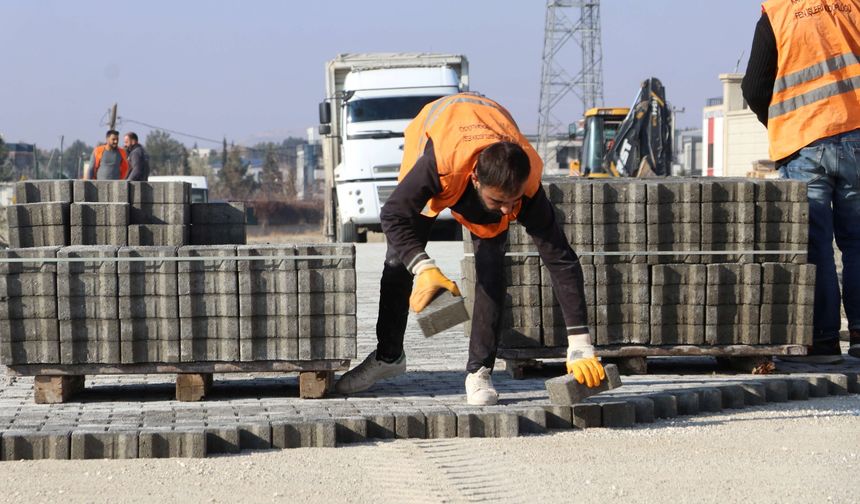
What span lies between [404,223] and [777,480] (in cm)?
217

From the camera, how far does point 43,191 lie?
8977 millimetres

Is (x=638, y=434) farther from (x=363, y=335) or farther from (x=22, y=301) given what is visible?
(x=363, y=335)

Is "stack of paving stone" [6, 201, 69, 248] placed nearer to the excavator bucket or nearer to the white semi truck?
the white semi truck

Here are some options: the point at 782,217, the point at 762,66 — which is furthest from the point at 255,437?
the point at 762,66

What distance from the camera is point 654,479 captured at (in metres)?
5.27

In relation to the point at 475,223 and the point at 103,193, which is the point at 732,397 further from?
the point at 103,193

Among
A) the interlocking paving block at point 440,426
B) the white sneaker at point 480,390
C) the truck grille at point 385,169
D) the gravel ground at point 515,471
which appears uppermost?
the truck grille at point 385,169

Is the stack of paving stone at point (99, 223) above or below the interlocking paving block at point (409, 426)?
above

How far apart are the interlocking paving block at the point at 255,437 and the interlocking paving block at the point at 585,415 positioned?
157cm

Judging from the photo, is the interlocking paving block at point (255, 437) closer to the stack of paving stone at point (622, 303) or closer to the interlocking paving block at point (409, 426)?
the interlocking paving block at point (409, 426)

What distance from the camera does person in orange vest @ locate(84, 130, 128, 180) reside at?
62.0ft

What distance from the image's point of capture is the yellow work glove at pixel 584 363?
248 inches

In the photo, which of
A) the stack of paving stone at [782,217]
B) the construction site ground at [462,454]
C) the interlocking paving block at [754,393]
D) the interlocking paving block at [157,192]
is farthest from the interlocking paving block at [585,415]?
the interlocking paving block at [157,192]

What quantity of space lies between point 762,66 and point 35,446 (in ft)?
16.4
